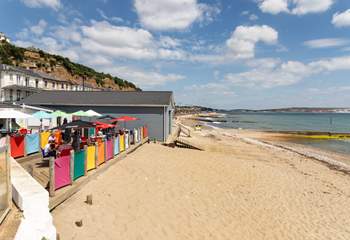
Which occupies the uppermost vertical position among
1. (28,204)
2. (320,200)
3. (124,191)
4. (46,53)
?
(46,53)

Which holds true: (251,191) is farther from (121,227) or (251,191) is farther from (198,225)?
(121,227)

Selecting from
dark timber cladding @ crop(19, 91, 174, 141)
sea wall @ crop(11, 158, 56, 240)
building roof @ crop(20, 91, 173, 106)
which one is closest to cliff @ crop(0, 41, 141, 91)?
building roof @ crop(20, 91, 173, 106)

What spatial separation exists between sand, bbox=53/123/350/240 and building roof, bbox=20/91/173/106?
30.6 ft

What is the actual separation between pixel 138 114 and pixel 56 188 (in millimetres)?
15759

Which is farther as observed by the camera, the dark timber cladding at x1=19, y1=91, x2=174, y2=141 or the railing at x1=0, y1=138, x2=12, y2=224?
the dark timber cladding at x1=19, y1=91, x2=174, y2=141

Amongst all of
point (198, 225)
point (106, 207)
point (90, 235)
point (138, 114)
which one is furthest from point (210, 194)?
point (138, 114)

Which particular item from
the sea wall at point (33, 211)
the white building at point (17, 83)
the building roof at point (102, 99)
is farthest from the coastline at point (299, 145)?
the white building at point (17, 83)

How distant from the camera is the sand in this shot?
7293 mm

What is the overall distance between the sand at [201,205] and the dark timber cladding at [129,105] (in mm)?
8302

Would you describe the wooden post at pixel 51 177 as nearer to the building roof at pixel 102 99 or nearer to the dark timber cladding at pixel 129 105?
the dark timber cladding at pixel 129 105

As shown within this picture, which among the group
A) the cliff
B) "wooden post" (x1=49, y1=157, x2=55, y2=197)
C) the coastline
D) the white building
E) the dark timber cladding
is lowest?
the coastline

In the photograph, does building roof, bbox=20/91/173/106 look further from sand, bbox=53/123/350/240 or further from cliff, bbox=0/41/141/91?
cliff, bbox=0/41/141/91

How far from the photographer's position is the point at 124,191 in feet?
31.9

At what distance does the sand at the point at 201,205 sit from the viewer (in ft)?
23.9
